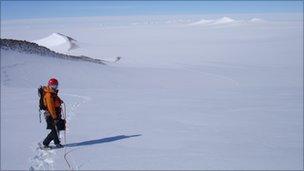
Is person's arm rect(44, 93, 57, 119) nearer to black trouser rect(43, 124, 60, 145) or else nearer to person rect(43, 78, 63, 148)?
person rect(43, 78, 63, 148)

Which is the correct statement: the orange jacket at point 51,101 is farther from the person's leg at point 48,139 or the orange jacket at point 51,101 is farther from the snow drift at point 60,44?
the snow drift at point 60,44

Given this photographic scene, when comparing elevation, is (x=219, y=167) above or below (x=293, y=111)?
below

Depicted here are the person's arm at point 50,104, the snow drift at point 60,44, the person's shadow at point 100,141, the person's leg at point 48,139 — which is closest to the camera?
the person's arm at point 50,104

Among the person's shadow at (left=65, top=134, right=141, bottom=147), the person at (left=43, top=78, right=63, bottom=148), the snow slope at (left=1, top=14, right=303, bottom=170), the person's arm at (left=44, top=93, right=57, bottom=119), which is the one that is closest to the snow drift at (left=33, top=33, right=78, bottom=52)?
the snow slope at (left=1, top=14, right=303, bottom=170)

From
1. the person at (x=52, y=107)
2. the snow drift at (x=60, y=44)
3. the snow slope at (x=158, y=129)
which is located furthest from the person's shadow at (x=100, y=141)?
the snow drift at (x=60, y=44)

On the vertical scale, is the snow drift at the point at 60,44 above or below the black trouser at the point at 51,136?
above

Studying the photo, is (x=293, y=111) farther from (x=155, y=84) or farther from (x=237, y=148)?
(x=155, y=84)

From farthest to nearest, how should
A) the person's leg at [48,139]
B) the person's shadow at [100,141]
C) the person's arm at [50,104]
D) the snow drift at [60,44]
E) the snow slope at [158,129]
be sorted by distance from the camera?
the snow drift at [60,44] → the person's shadow at [100,141] → the person's leg at [48,139] → the person's arm at [50,104] → the snow slope at [158,129]

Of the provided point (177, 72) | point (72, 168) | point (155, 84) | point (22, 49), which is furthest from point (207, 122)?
point (22, 49)
